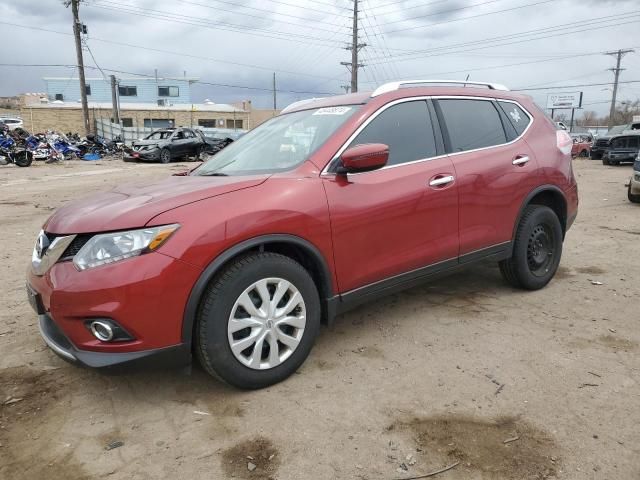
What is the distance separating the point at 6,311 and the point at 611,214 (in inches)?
350

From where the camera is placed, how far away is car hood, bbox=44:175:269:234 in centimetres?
254

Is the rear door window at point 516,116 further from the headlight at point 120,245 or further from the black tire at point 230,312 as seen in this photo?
the headlight at point 120,245

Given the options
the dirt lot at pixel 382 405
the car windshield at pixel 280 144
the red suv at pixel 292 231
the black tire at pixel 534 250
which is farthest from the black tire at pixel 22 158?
the black tire at pixel 534 250

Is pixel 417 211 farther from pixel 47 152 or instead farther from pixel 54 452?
pixel 47 152

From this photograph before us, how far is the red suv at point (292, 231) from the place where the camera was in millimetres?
2480

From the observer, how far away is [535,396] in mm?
2799

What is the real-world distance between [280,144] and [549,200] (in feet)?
8.52

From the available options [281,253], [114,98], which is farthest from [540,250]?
[114,98]

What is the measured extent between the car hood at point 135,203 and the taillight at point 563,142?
9.75ft

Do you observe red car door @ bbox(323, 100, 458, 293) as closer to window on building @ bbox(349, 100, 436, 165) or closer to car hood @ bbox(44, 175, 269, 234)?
window on building @ bbox(349, 100, 436, 165)

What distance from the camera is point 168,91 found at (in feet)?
181

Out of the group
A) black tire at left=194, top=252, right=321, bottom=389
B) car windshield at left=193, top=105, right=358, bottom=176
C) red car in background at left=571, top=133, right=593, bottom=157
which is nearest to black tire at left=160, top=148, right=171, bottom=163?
car windshield at left=193, top=105, right=358, bottom=176

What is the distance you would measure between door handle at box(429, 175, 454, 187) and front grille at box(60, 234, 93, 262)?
221 cm

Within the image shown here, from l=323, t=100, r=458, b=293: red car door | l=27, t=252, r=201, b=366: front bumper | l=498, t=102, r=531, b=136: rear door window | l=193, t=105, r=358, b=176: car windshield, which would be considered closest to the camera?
l=27, t=252, r=201, b=366: front bumper
